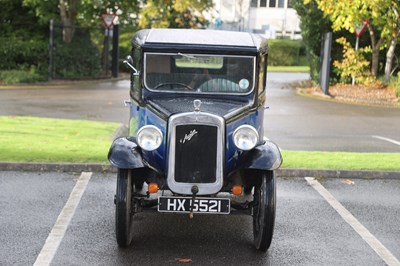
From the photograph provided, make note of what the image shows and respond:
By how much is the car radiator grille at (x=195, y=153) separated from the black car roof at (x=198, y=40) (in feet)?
4.01

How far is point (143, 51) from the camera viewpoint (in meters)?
7.23

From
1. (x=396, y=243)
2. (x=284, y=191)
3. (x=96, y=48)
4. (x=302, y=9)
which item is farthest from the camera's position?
(x=96, y=48)

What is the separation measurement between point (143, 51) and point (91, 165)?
331 centimetres

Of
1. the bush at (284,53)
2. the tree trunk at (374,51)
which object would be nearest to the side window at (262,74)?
the tree trunk at (374,51)

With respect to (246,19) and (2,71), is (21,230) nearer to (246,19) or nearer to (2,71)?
(2,71)

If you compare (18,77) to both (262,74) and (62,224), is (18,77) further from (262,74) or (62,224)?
(262,74)

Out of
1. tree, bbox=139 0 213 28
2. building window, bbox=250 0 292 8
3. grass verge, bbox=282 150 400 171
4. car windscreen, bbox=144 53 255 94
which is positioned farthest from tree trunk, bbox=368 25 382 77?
building window, bbox=250 0 292 8

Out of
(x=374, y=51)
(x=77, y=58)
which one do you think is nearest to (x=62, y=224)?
(x=374, y=51)

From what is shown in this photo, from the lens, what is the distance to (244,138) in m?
6.55

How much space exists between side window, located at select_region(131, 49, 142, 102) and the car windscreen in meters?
0.12

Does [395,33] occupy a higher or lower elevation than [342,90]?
higher

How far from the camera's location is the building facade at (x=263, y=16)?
62.4 meters

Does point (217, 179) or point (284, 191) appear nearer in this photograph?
point (217, 179)

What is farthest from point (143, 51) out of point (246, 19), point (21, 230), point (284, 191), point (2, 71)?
point (246, 19)
